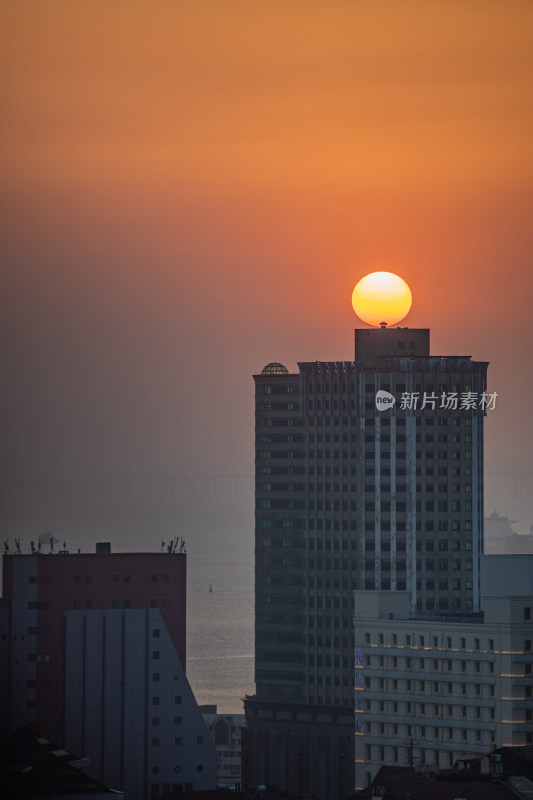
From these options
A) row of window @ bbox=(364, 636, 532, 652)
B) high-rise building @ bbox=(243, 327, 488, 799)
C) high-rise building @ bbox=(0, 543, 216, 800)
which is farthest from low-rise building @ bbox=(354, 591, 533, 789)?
high-rise building @ bbox=(243, 327, 488, 799)

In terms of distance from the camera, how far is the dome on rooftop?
7175 inches

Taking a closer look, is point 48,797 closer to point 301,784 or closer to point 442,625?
point 442,625

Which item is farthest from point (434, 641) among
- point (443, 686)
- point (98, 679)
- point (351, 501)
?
point (351, 501)

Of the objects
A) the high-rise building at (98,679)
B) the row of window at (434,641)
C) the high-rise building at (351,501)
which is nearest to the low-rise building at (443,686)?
the row of window at (434,641)

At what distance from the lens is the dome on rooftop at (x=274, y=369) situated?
598 feet

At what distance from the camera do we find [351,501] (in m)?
174

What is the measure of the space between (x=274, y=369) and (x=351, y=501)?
17.6 meters

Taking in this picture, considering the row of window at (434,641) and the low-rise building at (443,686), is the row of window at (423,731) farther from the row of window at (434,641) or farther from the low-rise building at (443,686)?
the row of window at (434,641)

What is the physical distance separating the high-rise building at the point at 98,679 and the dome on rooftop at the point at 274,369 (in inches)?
1520

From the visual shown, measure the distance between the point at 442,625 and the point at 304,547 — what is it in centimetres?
5099

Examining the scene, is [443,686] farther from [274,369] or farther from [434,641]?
[274,369]

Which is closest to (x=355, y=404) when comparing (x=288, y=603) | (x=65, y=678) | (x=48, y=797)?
(x=288, y=603)

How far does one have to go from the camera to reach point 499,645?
12150 cm

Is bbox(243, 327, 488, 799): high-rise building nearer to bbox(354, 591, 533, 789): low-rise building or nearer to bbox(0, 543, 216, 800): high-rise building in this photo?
bbox(0, 543, 216, 800): high-rise building
